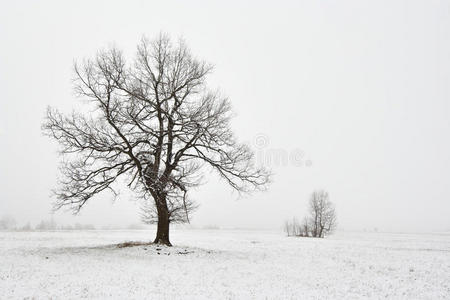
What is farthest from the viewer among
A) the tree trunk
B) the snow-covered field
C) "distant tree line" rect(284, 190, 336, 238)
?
"distant tree line" rect(284, 190, 336, 238)

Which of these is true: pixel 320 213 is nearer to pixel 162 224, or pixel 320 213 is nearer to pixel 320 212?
pixel 320 212

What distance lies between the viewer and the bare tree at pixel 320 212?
211 feet

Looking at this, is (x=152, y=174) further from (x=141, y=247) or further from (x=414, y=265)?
(x=414, y=265)

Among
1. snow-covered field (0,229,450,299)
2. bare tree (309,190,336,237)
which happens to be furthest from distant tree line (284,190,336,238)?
snow-covered field (0,229,450,299)

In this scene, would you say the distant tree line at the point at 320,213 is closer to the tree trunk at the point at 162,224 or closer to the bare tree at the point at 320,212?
the bare tree at the point at 320,212

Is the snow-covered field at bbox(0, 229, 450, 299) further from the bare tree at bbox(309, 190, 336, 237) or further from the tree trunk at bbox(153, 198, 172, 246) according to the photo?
the bare tree at bbox(309, 190, 336, 237)

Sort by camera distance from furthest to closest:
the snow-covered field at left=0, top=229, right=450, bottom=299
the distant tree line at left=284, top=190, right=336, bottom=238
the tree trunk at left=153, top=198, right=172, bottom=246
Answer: the distant tree line at left=284, top=190, right=336, bottom=238 → the tree trunk at left=153, top=198, right=172, bottom=246 → the snow-covered field at left=0, top=229, right=450, bottom=299

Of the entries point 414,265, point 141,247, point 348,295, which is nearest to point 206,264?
point 141,247

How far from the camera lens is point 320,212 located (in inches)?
2534

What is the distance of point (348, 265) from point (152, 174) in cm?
1324

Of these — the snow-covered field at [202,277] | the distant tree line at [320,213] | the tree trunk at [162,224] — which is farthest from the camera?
the distant tree line at [320,213]

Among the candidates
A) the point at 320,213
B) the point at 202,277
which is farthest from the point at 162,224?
the point at 320,213

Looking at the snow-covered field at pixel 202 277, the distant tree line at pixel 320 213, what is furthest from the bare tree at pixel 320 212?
the snow-covered field at pixel 202 277

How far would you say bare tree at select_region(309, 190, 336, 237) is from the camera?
64.2 m
